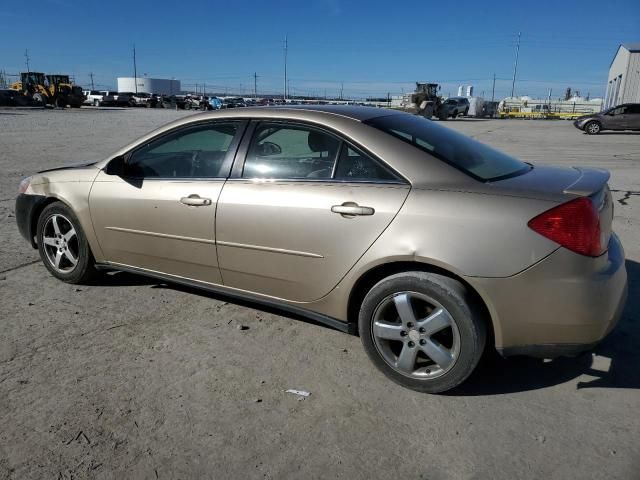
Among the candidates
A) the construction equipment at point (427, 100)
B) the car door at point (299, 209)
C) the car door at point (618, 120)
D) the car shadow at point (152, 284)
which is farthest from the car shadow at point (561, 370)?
the construction equipment at point (427, 100)

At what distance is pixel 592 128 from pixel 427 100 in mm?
14502

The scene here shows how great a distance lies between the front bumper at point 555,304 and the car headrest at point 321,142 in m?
1.18

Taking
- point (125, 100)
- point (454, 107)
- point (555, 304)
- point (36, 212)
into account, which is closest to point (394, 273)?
point (555, 304)

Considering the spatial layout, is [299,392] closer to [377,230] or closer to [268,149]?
[377,230]

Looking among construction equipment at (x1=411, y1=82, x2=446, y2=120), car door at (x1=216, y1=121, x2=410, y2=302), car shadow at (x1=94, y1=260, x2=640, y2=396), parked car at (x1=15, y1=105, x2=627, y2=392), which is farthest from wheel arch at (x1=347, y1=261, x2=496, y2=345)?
construction equipment at (x1=411, y1=82, x2=446, y2=120)

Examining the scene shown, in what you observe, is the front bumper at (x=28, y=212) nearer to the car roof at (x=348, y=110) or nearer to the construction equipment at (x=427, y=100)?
the car roof at (x=348, y=110)

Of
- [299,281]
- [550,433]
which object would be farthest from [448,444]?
[299,281]

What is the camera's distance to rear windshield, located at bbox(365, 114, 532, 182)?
293 cm

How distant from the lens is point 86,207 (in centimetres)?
401

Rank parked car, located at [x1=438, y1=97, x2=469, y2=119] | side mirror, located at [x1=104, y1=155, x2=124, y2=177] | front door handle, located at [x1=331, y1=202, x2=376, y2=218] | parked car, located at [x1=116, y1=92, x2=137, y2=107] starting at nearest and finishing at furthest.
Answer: front door handle, located at [x1=331, y1=202, x2=376, y2=218] → side mirror, located at [x1=104, y1=155, x2=124, y2=177] → parked car, located at [x1=438, y1=97, x2=469, y2=119] → parked car, located at [x1=116, y1=92, x2=137, y2=107]

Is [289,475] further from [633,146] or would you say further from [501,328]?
[633,146]

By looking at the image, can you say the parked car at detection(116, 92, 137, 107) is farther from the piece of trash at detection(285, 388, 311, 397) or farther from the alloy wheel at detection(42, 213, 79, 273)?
the piece of trash at detection(285, 388, 311, 397)

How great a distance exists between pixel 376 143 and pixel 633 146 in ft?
65.2

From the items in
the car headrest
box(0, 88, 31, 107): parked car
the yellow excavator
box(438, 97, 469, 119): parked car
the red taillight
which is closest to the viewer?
the red taillight
